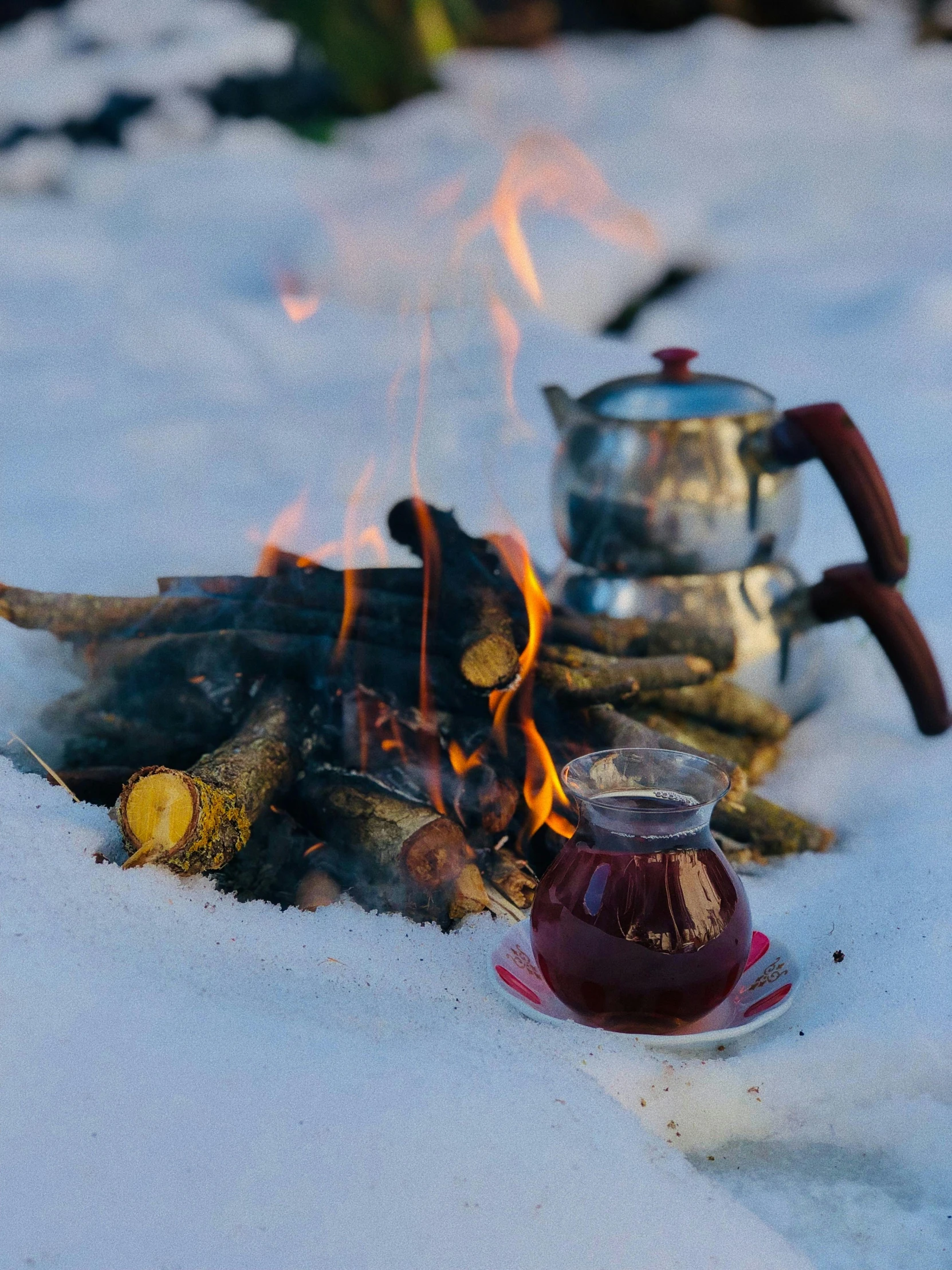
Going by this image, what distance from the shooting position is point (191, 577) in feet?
9.80

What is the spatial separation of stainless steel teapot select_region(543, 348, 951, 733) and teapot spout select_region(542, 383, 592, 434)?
0.01m

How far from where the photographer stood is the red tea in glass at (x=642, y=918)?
6.29 ft

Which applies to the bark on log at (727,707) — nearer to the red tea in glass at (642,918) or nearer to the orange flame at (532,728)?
the orange flame at (532,728)

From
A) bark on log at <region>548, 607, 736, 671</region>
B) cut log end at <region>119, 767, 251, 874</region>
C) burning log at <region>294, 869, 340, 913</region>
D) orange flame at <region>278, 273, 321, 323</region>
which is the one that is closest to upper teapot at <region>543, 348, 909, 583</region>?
bark on log at <region>548, 607, 736, 671</region>

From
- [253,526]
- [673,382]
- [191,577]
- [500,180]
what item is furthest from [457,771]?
[500,180]

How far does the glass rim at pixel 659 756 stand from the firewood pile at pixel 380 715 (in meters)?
0.46

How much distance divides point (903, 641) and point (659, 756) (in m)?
1.51

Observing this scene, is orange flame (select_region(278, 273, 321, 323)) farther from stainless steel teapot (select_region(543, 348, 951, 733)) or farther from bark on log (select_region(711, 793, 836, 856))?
bark on log (select_region(711, 793, 836, 856))

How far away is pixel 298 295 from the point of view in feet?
24.7

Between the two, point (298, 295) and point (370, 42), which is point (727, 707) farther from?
point (370, 42)

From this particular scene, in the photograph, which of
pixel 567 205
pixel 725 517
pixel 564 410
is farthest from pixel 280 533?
pixel 567 205

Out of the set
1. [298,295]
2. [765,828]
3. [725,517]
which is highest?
[725,517]

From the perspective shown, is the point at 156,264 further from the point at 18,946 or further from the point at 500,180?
the point at 18,946

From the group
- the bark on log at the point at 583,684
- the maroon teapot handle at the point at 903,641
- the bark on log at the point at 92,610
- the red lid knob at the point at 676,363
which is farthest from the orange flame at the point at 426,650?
the maroon teapot handle at the point at 903,641
